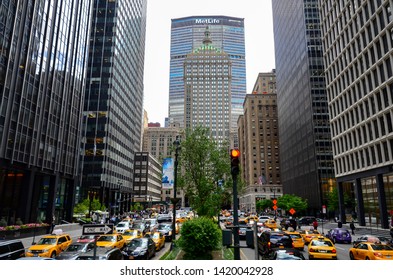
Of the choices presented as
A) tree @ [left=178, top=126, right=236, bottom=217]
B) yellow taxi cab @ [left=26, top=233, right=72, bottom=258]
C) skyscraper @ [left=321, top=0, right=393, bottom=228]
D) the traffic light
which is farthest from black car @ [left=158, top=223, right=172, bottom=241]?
skyscraper @ [left=321, top=0, right=393, bottom=228]

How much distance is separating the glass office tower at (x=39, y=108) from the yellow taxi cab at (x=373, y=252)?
36743 millimetres

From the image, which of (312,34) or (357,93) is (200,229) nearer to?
(357,93)

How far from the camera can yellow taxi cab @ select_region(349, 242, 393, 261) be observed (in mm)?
16094

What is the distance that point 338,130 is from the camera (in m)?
56.1

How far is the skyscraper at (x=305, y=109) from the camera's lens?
8481 cm

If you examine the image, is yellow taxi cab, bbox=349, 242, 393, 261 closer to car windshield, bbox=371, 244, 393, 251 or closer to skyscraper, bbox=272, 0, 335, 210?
car windshield, bbox=371, 244, 393, 251

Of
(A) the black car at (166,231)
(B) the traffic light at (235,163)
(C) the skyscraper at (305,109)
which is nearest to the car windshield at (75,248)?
(B) the traffic light at (235,163)

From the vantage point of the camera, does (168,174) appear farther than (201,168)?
No

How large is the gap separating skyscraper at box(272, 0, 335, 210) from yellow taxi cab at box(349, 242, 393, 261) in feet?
222

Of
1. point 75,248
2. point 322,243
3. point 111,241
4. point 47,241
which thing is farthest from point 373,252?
point 47,241

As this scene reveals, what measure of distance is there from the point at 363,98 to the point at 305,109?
157 ft

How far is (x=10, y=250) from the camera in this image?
52.2 ft

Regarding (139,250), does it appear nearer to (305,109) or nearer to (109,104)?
(109,104)
